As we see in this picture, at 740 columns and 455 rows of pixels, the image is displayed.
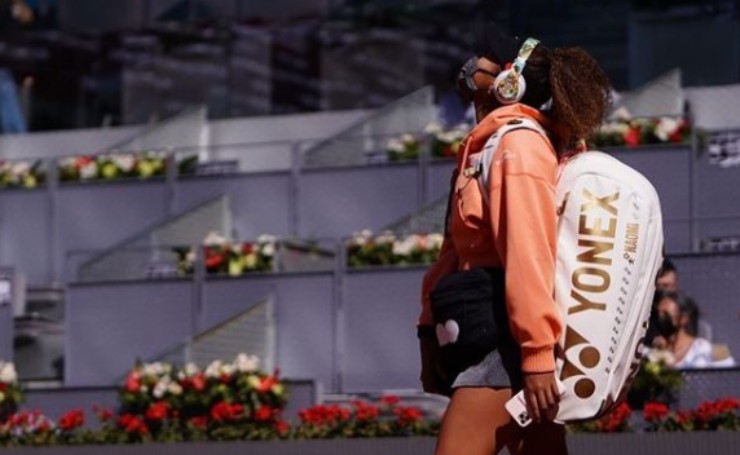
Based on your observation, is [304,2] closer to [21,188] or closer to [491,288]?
[21,188]

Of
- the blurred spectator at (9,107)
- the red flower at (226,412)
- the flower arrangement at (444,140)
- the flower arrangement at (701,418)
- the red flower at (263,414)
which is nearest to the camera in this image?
the flower arrangement at (701,418)

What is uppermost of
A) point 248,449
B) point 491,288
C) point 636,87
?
point 636,87

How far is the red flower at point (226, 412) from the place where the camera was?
499 inches

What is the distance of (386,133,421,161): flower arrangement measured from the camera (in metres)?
16.4

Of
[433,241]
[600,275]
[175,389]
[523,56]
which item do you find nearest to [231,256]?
[433,241]

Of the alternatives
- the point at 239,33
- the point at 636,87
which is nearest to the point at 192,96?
the point at 239,33

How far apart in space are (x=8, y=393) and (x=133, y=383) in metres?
0.99

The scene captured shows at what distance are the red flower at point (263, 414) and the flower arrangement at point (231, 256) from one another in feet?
8.63

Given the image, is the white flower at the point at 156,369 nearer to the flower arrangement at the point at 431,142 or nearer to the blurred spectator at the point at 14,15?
the flower arrangement at the point at 431,142

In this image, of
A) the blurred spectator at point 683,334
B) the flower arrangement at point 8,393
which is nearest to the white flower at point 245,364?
the flower arrangement at point 8,393

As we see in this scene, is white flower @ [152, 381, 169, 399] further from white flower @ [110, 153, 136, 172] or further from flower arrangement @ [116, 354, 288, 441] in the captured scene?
white flower @ [110, 153, 136, 172]

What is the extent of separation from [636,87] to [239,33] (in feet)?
15.7

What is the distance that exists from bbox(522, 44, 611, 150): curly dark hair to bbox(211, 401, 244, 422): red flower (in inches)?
284

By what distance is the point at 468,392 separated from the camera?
5445 millimetres
